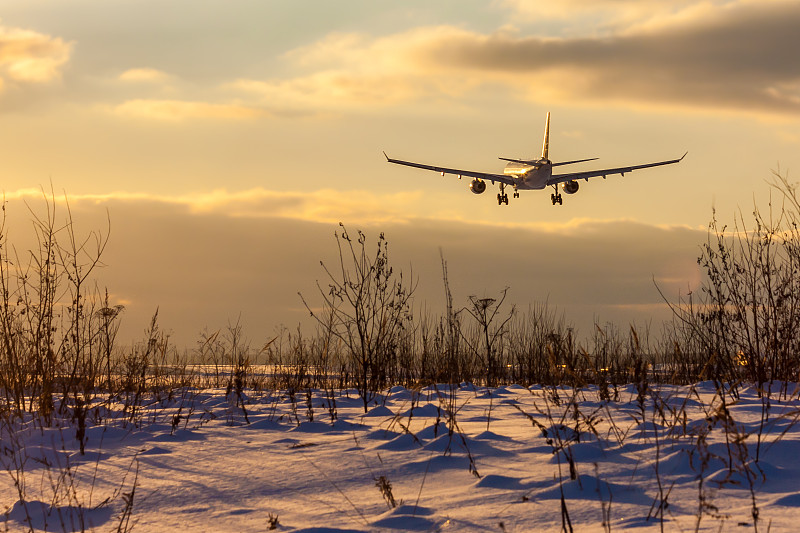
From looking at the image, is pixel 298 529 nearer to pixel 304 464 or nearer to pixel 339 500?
pixel 339 500

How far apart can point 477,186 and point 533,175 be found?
2492 millimetres

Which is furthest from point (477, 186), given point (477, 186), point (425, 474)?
point (425, 474)

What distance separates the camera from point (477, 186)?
31.0m

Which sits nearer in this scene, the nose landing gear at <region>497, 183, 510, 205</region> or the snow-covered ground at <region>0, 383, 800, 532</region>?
the snow-covered ground at <region>0, 383, 800, 532</region>

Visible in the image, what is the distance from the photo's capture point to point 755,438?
13.7 feet

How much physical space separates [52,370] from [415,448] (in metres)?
3.68

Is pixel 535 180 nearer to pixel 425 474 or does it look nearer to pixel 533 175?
pixel 533 175

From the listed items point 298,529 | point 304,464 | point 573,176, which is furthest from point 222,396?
point 573,176

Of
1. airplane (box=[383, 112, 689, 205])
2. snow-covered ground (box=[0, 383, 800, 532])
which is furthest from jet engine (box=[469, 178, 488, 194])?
snow-covered ground (box=[0, 383, 800, 532])

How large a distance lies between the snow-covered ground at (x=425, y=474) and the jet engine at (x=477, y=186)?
25.6 metres

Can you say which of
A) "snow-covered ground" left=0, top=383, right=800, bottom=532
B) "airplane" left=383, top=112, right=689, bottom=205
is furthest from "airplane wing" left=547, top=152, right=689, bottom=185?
"snow-covered ground" left=0, top=383, right=800, bottom=532

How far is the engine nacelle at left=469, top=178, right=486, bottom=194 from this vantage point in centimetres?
3091

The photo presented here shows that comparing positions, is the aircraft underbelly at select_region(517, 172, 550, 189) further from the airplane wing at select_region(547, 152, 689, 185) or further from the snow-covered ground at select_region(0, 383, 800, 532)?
the snow-covered ground at select_region(0, 383, 800, 532)

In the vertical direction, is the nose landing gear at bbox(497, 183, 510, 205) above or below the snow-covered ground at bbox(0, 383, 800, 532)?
above
